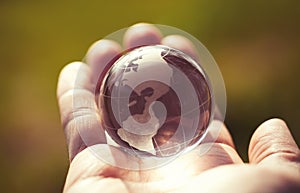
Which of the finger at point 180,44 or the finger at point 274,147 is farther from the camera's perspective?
the finger at point 180,44

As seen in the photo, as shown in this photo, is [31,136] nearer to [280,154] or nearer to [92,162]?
[92,162]

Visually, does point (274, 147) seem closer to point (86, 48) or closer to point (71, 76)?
point (71, 76)

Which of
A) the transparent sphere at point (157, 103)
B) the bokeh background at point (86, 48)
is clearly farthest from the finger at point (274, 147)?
the bokeh background at point (86, 48)

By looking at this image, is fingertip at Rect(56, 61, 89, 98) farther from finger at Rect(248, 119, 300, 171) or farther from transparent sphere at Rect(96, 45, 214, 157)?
finger at Rect(248, 119, 300, 171)

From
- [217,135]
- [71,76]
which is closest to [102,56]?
[71,76]

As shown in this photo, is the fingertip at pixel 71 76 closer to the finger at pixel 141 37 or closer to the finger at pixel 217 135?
the finger at pixel 141 37

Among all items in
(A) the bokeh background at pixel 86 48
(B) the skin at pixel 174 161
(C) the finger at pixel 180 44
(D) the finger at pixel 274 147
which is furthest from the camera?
(A) the bokeh background at pixel 86 48
